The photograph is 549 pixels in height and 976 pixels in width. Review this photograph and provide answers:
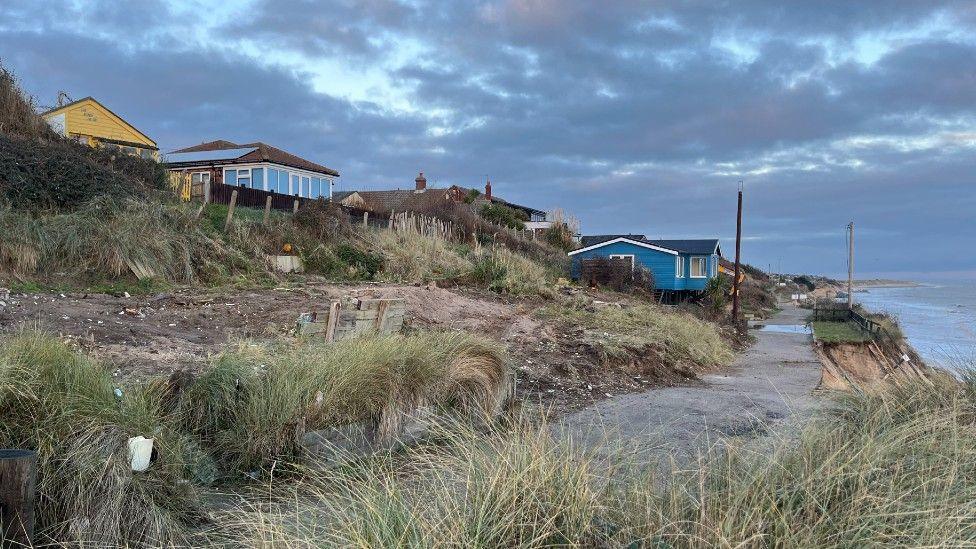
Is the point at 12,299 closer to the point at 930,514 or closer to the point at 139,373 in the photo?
the point at 139,373

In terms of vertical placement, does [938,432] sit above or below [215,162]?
below

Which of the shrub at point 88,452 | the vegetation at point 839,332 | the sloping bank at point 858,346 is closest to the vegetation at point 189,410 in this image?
the shrub at point 88,452

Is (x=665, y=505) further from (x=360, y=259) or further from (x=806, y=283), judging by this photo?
(x=806, y=283)

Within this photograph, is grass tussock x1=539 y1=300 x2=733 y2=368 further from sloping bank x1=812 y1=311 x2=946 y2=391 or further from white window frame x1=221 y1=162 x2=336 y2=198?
white window frame x1=221 y1=162 x2=336 y2=198

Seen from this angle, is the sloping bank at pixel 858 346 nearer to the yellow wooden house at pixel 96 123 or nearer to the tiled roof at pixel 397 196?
the yellow wooden house at pixel 96 123

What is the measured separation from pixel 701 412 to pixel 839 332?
2647 cm

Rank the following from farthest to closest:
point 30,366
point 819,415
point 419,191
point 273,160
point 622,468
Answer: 1. point 419,191
2. point 273,160
3. point 819,415
4. point 30,366
5. point 622,468

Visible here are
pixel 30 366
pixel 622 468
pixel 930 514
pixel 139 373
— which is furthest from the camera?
→ pixel 139 373

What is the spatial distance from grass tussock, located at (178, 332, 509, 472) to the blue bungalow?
3158cm

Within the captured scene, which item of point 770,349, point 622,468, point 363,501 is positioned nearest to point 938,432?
point 622,468

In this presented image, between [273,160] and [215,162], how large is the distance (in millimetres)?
3844

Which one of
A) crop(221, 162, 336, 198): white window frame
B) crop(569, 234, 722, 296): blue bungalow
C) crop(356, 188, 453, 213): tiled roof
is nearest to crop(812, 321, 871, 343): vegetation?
crop(569, 234, 722, 296): blue bungalow

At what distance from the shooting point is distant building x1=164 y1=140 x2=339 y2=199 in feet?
130

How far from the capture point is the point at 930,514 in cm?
301
